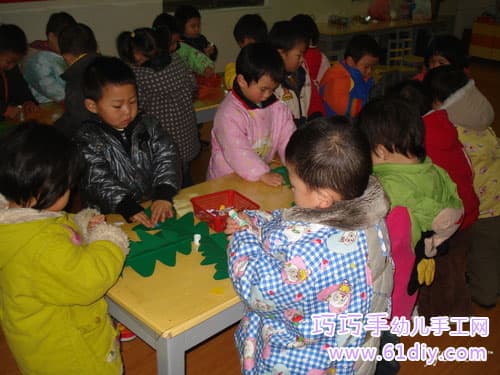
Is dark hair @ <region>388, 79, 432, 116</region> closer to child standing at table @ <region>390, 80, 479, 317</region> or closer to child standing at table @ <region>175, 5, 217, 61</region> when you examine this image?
child standing at table @ <region>390, 80, 479, 317</region>

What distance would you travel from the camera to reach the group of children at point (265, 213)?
4.44 feet

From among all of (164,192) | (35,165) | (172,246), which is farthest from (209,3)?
(35,165)

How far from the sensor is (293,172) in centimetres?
141

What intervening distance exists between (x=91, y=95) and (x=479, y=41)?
10.1m

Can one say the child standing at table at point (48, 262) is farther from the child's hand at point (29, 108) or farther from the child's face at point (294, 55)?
the child's face at point (294, 55)

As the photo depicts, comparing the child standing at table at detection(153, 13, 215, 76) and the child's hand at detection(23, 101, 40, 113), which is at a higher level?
the child standing at table at detection(153, 13, 215, 76)

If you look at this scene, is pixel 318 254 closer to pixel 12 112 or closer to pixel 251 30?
pixel 12 112

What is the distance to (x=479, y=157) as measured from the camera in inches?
108

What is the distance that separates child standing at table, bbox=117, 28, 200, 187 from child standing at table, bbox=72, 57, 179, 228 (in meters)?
0.90

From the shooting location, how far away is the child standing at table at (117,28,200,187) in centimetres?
317

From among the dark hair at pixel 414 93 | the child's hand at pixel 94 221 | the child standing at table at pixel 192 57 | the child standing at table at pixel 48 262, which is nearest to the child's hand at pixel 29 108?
the child standing at table at pixel 192 57

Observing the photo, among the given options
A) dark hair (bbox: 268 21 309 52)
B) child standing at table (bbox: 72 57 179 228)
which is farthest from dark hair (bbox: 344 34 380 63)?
child standing at table (bbox: 72 57 179 228)

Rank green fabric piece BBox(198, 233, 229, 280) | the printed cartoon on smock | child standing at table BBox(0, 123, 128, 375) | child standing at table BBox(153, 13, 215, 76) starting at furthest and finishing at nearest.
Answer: child standing at table BBox(153, 13, 215, 76)
green fabric piece BBox(198, 233, 229, 280)
child standing at table BBox(0, 123, 128, 375)
the printed cartoon on smock

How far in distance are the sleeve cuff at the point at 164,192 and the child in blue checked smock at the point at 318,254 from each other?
0.79 m
